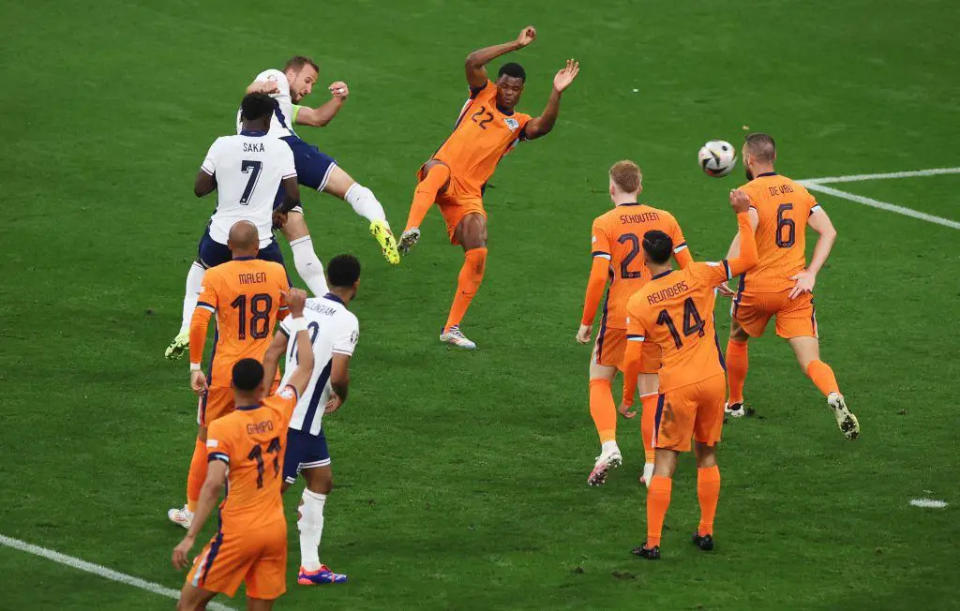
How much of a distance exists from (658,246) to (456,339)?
16.2 ft

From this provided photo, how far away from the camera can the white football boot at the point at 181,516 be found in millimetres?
10750

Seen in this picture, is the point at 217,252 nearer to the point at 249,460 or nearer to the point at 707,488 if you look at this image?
the point at 249,460

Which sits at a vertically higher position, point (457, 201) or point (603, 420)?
point (457, 201)

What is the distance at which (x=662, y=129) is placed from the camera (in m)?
21.6

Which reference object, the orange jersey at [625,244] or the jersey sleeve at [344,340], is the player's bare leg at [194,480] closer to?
the jersey sleeve at [344,340]

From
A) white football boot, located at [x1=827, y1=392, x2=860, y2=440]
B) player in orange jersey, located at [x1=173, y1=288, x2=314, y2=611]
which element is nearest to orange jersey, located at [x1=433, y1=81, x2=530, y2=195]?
white football boot, located at [x1=827, y1=392, x2=860, y2=440]

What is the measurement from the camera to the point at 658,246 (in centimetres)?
1022

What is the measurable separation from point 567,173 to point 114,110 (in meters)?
6.21

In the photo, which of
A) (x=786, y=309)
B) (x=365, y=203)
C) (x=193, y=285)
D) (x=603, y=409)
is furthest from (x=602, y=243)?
(x=193, y=285)

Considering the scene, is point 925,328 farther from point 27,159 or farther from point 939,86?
point 27,159

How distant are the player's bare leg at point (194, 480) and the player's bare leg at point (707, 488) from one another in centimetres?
332

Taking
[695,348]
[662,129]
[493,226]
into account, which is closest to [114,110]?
[493,226]

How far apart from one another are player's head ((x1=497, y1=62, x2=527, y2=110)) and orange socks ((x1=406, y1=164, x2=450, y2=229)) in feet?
2.93

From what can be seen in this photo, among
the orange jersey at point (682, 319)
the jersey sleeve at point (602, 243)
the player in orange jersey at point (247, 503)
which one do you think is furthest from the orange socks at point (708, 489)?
the player in orange jersey at point (247, 503)
